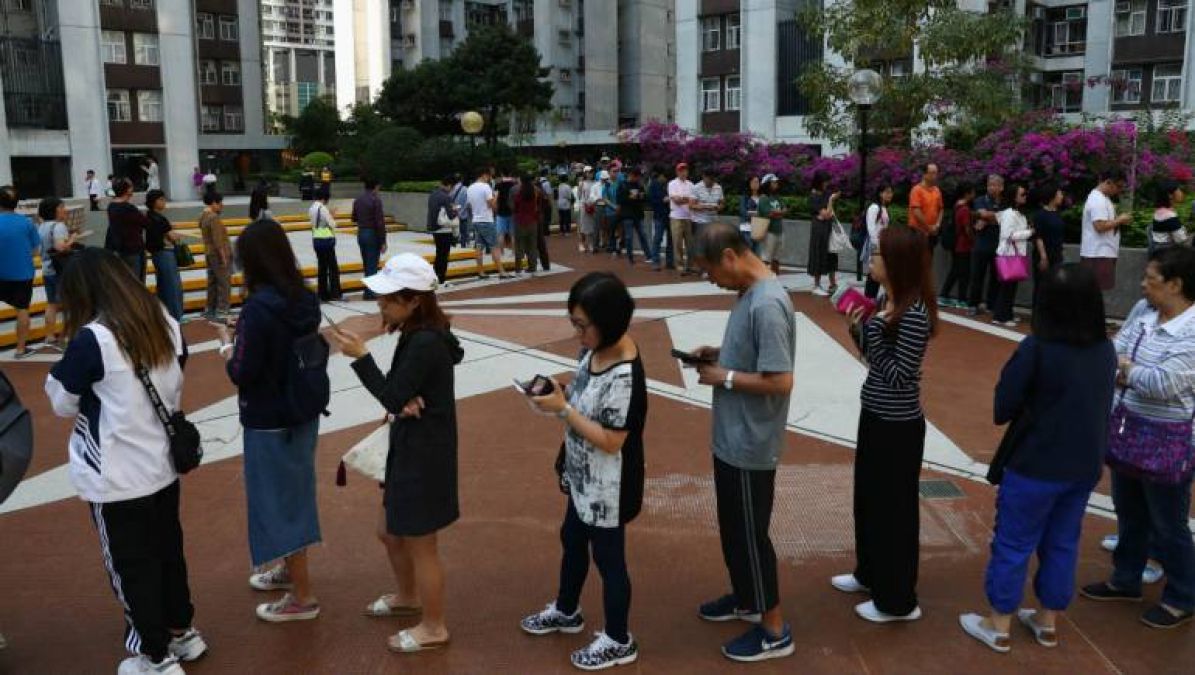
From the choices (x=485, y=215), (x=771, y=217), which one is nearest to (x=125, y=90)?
(x=485, y=215)

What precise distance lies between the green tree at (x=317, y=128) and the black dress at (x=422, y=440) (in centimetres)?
4511

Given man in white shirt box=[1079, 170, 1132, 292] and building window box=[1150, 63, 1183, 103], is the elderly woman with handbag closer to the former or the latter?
man in white shirt box=[1079, 170, 1132, 292]

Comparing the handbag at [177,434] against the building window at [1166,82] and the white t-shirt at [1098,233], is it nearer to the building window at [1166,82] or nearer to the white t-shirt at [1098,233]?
the white t-shirt at [1098,233]

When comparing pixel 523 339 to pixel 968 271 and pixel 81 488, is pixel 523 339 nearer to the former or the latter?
pixel 968 271

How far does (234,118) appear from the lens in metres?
53.1

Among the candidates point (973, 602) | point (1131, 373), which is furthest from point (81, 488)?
point (1131, 373)

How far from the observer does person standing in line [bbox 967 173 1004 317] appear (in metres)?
11.5

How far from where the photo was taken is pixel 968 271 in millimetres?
12148

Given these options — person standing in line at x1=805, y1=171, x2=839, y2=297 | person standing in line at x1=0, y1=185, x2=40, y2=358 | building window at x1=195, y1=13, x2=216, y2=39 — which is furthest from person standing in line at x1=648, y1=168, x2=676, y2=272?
building window at x1=195, y1=13, x2=216, y2=39

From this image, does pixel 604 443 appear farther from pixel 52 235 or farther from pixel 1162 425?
pixel 52 235

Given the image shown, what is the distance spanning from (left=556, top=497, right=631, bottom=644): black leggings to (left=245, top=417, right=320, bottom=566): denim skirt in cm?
118

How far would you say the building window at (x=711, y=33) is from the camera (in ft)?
135

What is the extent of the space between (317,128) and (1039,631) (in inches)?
1863

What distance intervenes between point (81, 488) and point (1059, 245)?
1056 centimetres
